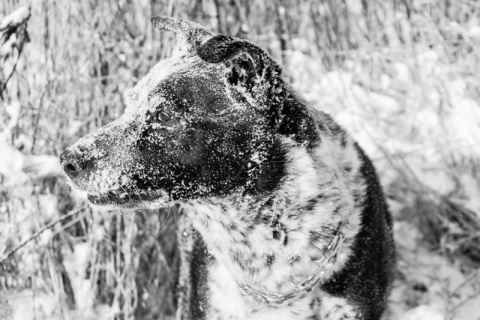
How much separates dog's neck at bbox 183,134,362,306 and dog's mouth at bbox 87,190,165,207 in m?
0.24

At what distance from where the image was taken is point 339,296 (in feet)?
8.71

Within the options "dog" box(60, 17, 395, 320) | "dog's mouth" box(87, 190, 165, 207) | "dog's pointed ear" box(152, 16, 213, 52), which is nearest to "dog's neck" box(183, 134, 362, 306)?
"dog" box(60, 17, 395, 320)

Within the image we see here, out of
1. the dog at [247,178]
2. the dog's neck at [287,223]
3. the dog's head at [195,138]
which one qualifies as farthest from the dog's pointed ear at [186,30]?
the dog's neck at [287,223]

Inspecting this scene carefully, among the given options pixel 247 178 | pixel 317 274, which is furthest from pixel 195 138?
pixel 317 274

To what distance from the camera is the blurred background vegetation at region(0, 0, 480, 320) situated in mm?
3350

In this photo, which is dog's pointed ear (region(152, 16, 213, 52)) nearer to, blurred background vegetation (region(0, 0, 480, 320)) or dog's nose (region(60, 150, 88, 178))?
blurred background vegetation (region(0, 0, 480, 320))

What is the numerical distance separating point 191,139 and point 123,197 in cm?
35

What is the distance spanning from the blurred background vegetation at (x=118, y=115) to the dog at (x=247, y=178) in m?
0.35

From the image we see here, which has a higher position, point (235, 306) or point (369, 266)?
point (369, 266)

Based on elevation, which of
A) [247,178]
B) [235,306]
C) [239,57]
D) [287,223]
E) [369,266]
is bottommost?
[235,306]

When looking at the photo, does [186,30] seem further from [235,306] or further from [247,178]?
[235,306]

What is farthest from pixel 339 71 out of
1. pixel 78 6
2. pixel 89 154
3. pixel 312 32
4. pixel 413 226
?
pixel 89 154

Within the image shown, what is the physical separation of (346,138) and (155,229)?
144 centimetres

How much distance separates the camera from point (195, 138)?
2461 mm
